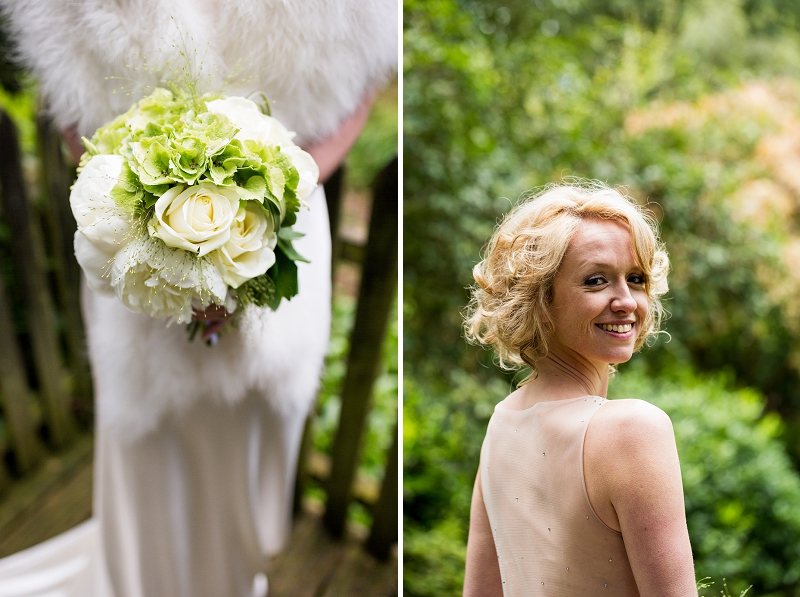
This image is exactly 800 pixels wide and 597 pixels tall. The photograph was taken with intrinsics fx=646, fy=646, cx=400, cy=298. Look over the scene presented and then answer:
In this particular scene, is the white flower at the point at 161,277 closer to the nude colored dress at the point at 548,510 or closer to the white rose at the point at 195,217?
the white rose at the point at 195,217

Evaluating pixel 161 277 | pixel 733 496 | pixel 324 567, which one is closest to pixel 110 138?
pixel 161 277

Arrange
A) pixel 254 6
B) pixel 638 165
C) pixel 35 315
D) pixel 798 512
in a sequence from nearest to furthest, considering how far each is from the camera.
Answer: pixel 254 6
pixel 35 315
pixel 798 512
pixel 638 165

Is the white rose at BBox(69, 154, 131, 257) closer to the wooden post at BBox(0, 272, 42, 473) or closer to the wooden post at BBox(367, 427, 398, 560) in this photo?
the wooden post at BBox(0, 272, 42, 473)

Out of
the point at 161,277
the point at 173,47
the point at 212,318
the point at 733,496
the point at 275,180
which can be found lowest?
Result: the point at 733,496

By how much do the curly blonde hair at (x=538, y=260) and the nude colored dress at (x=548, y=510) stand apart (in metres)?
0.09

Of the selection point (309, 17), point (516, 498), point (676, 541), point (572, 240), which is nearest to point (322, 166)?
point (309, 17)

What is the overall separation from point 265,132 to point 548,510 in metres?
0.62

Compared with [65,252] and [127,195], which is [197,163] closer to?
[127,195]

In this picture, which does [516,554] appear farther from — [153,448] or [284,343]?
[153,448]

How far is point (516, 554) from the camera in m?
0.85

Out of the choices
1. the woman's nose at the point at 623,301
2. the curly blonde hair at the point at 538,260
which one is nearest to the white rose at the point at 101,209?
the curly blonde hair at the point at 538,260

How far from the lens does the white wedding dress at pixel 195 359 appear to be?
0.99m

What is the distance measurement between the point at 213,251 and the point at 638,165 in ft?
8.58

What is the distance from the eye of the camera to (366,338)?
1.72 metres
